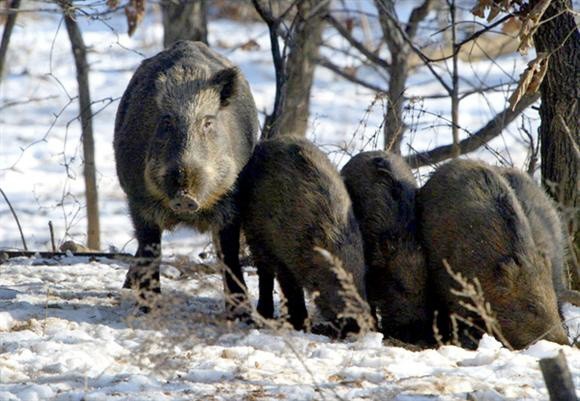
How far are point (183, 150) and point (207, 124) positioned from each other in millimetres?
391

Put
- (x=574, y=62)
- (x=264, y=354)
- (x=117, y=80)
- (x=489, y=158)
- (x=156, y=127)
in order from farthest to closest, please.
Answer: (x=117, y=80), (x=489, y=158), (x=574, y=62), (x=156, y=127), (x=264, y=354)

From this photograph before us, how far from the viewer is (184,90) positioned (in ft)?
23.3

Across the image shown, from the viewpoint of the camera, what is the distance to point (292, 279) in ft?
22.9

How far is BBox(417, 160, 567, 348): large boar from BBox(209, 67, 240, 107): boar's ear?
1387mm

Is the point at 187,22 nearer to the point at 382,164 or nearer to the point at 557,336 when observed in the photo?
the point at 382,164

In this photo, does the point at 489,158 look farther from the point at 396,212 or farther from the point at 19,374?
the point at 19,374

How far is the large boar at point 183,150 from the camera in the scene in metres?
6.66

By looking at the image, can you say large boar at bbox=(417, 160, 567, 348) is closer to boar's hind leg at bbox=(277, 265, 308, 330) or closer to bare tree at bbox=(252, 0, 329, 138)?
boar's hind leg at bbox=(277, 265, 308, 330)

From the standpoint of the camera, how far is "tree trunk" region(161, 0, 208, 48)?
1066 centimetres

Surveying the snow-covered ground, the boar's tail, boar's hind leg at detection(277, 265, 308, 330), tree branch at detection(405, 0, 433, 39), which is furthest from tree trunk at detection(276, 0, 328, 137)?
the snow-covered ground

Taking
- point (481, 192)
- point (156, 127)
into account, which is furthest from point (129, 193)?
point (481, 192)

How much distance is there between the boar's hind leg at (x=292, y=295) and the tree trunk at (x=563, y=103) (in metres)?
1.90

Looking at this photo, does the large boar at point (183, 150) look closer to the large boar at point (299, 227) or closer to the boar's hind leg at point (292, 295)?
the large boar at point (299, 227)

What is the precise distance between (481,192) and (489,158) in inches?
316
